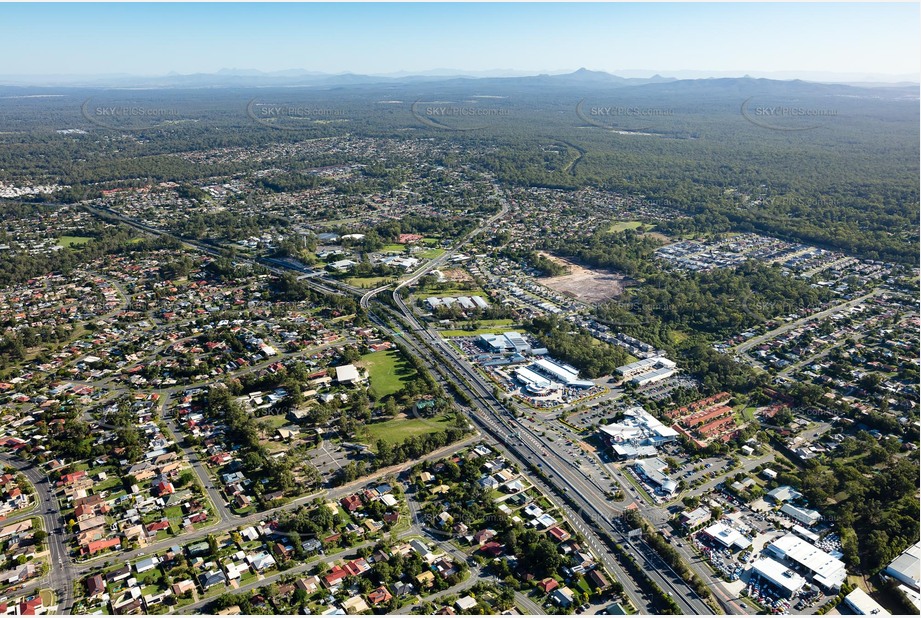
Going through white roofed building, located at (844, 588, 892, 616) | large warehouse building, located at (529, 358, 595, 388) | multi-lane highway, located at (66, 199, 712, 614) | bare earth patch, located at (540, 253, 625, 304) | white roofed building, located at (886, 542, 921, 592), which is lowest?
white roofed building, located at (844, 588, 892, 616)

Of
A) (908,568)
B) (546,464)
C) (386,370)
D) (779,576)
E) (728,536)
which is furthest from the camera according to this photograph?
(386,370)

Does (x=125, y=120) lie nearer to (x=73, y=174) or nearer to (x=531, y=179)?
(x=73, y=174)

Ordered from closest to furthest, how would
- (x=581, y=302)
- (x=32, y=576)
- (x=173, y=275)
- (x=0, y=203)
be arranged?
(x=32, y=576) → (x=581, y=302) → (x=173, y=275) → (x=0, y=203)

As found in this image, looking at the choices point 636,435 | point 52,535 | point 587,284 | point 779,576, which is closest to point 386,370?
point 636,435

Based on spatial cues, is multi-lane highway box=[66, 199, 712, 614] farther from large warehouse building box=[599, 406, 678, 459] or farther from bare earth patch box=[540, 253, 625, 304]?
bare earth patch box=[540, 253, 625, 304]

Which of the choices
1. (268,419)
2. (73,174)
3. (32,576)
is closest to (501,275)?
(268,419)

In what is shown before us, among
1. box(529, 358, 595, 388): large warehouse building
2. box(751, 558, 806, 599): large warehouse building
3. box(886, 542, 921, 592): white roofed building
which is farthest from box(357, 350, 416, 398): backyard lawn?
box(886, 542, 921, 592): white roofed building

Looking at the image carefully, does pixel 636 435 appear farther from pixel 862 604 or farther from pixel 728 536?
pixel 862 604

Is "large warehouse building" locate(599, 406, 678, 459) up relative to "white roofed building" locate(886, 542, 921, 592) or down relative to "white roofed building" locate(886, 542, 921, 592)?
up

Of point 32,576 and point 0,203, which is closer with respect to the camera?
point 32,576
